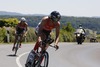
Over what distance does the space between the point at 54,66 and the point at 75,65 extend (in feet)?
4.90

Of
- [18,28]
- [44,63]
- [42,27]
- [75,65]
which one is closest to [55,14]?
[42,27]

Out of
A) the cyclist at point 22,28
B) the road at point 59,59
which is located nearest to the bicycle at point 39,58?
the road at point 59,59

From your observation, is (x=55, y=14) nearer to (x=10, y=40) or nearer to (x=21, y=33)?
(x=21, y=33)

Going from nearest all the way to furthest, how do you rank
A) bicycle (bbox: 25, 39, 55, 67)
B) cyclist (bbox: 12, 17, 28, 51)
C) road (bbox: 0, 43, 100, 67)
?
bicycle (bbox: 25, 39, 55, 67)
road (bbox: 0, 43, 100, 67)
cyclist (bbox: 12, 17, 28, 51)

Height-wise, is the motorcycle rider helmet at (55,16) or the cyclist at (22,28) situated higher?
the motorcycle rider helmet at (55,16)

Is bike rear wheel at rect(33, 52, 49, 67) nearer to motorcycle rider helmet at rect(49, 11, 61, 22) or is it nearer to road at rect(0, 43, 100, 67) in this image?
motorcycle rider helmet at rect(49, 11, 61, 22)

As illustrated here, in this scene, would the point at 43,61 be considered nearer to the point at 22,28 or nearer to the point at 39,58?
the point at 39,58

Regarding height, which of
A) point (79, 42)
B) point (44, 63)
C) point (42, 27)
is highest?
point (42, 27)

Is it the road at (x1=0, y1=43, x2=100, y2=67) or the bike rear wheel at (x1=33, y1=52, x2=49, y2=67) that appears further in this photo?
the road at (x1=0, y1=43, x2=100, y2=67)

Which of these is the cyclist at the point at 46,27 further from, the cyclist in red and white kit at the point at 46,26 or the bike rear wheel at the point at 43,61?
the bike rear wheel at the point at 43,61

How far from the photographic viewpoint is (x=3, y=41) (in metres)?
39.4

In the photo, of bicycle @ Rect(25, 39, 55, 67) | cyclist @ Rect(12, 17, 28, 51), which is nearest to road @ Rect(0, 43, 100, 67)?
cyclist @ Rect(12, 17, 28, 51)

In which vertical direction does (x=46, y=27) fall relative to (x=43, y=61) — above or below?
above

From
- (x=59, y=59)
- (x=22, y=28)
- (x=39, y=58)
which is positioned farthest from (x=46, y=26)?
(x=22, y=28)
